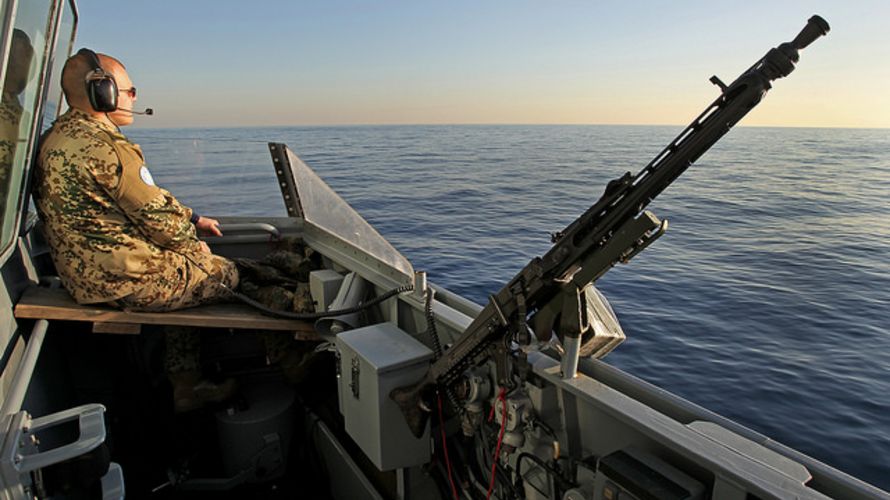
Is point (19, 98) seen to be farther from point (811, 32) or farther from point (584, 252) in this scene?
point (811, 32)

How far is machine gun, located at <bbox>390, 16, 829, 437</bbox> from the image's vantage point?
1417 mm

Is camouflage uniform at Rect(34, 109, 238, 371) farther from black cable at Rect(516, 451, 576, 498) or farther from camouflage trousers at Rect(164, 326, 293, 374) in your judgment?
black cable at Rect(516, 451, 576, 498)

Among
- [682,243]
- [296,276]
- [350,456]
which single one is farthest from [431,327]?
[682,243]

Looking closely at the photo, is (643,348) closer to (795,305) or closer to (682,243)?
(795,305)

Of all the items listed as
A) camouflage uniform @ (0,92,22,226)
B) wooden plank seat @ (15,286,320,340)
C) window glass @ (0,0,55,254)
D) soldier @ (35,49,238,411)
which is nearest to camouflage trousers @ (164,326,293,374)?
wooden plank seat @ (15,286,320,340)

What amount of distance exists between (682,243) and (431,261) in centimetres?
482

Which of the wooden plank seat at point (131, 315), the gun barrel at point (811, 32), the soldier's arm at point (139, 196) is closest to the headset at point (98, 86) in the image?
the soldier's arm at point (139, 196)

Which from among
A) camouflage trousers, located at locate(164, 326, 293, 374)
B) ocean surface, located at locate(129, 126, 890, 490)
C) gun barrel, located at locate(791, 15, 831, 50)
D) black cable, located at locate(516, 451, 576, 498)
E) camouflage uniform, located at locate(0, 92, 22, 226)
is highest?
gun barrel, located at locate(791, 15, 831, 50)

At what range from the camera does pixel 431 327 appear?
2641 millimetres

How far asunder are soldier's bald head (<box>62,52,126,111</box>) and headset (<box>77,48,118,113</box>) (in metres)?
0.01

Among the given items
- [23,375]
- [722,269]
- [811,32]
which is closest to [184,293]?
[23,375]

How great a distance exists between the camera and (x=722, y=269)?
8359 mm

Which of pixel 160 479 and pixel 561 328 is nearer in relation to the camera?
pixel 561 328

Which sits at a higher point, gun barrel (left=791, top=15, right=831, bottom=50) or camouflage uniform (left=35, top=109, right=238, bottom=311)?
gun barrel (left=791, top=15, right=831, bottom=50)
